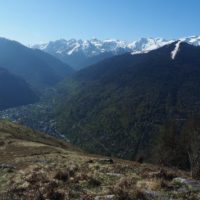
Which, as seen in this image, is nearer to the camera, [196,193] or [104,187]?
[196,193]

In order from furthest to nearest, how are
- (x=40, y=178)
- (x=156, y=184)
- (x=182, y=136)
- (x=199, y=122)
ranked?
1. (x=199, y=122)
2. (x=182, y=136)
3. (x=40, y=178)
4. (x=156, y=184)

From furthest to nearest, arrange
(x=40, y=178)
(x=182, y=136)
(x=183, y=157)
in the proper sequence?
(x=182, y=136) → (x=183, y=157) → (x=40, y=178)

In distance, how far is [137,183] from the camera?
18.7 meters

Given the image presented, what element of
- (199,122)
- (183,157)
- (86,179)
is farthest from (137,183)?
(199,122)

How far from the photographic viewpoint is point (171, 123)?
128500 mm

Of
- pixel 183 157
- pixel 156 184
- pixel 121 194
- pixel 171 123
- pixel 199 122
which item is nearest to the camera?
pixel 121 194

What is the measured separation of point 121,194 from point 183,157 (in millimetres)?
100170

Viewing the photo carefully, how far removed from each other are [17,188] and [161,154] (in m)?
100

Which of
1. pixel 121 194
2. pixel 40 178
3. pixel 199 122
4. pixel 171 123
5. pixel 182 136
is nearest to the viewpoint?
pixel 121 194

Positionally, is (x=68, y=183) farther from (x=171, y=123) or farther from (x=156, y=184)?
(x=171, y=123)

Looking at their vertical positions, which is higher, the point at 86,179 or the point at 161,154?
the point at 86,179

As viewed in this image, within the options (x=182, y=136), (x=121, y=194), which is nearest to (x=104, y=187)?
(x=121, y=194)

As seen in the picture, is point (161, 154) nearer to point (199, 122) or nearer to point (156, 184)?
point (199, 122)

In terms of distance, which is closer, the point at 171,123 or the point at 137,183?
the point at 137,183
